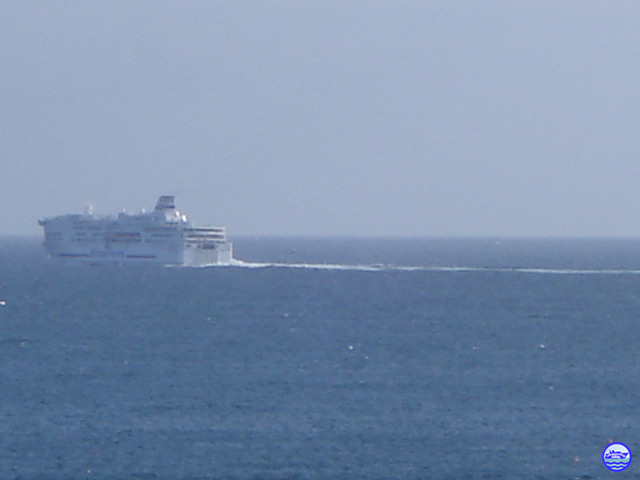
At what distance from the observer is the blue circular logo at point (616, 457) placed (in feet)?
89.0

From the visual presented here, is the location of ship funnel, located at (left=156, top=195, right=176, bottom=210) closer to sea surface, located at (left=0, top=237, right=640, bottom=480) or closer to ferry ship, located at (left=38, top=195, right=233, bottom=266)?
ferry ship, located at (left=38, top=195, right=233, bottom=266)

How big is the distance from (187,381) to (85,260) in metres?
77.4

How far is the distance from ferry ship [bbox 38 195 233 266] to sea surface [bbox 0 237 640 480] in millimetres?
35233

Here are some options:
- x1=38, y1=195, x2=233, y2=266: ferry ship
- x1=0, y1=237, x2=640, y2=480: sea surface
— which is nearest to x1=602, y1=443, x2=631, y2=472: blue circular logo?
x1=0, y1=237, x2=640, y2=480: sea surface

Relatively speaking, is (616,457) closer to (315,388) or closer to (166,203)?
(315,388)

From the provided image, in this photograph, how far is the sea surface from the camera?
Result: 2800cm

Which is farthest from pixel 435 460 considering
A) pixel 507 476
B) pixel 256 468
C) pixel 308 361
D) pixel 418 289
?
pixel 418 289

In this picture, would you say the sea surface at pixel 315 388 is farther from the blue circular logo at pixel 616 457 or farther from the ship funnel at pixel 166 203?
the ship funnel at pixel 166 203

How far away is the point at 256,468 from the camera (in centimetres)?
2712

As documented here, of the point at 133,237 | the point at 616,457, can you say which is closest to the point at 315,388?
the point at 616,457

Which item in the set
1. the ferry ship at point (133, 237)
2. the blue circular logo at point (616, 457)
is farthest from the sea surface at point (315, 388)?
the ferry ship at point (133, 237)

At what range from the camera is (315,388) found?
3778cm

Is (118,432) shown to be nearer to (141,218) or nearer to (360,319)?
(360,319)

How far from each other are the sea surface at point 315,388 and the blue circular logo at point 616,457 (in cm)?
23
